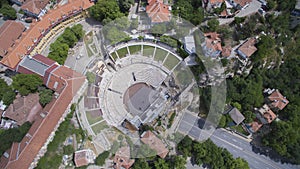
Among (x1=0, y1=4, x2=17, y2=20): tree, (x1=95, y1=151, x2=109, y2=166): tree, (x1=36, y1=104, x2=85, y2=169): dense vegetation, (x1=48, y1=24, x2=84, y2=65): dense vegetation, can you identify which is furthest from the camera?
(x1=0, y1=4, x2=17, y2=20): tree

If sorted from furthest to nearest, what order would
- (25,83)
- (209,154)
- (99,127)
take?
(99,127) < (25,83) < (209,154)

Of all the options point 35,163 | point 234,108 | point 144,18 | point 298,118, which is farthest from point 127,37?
point 298,118

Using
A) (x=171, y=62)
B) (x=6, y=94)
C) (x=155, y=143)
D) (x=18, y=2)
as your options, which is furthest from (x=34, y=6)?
(x=155, y=143)

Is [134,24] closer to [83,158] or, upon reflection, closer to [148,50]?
[148,50]

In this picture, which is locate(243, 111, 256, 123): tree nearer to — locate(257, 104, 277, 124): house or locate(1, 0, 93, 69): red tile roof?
locate(257, 104, 277, 124): house

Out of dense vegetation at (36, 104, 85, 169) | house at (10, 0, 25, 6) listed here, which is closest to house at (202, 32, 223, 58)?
dense vegetation at (36, 104, 85, 169)

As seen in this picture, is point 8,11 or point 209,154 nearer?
point 209,154
